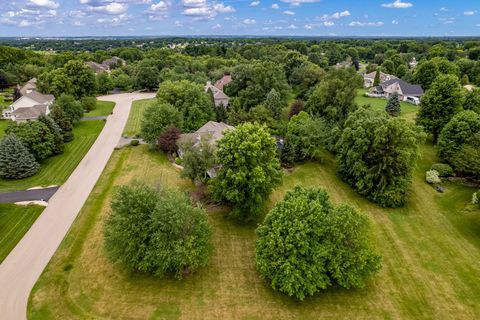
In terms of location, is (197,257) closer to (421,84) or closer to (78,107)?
(78,107)

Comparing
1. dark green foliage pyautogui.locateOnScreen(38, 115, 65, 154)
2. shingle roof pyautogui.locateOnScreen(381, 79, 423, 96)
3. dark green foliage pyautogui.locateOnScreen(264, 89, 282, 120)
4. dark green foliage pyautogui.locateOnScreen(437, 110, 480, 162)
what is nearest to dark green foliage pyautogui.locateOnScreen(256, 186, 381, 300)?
dark green foliage pyautogui.locateOnScreen(437, 110, 480, 162)

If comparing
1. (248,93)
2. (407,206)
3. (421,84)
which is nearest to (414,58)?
(421,84)

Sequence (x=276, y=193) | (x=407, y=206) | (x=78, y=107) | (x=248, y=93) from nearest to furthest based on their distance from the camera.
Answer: (x=407, y=206)
(x=276, y=193)
(x=78, y=107)
(x=248, y=93)

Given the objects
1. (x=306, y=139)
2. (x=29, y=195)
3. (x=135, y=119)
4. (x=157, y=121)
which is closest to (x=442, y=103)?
(x=306, y=139)

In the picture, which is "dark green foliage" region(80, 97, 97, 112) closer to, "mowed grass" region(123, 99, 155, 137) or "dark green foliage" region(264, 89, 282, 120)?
"mowed grass" region(123, 99, 155, 137)

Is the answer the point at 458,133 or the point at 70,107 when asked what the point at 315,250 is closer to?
the point at 458,133
